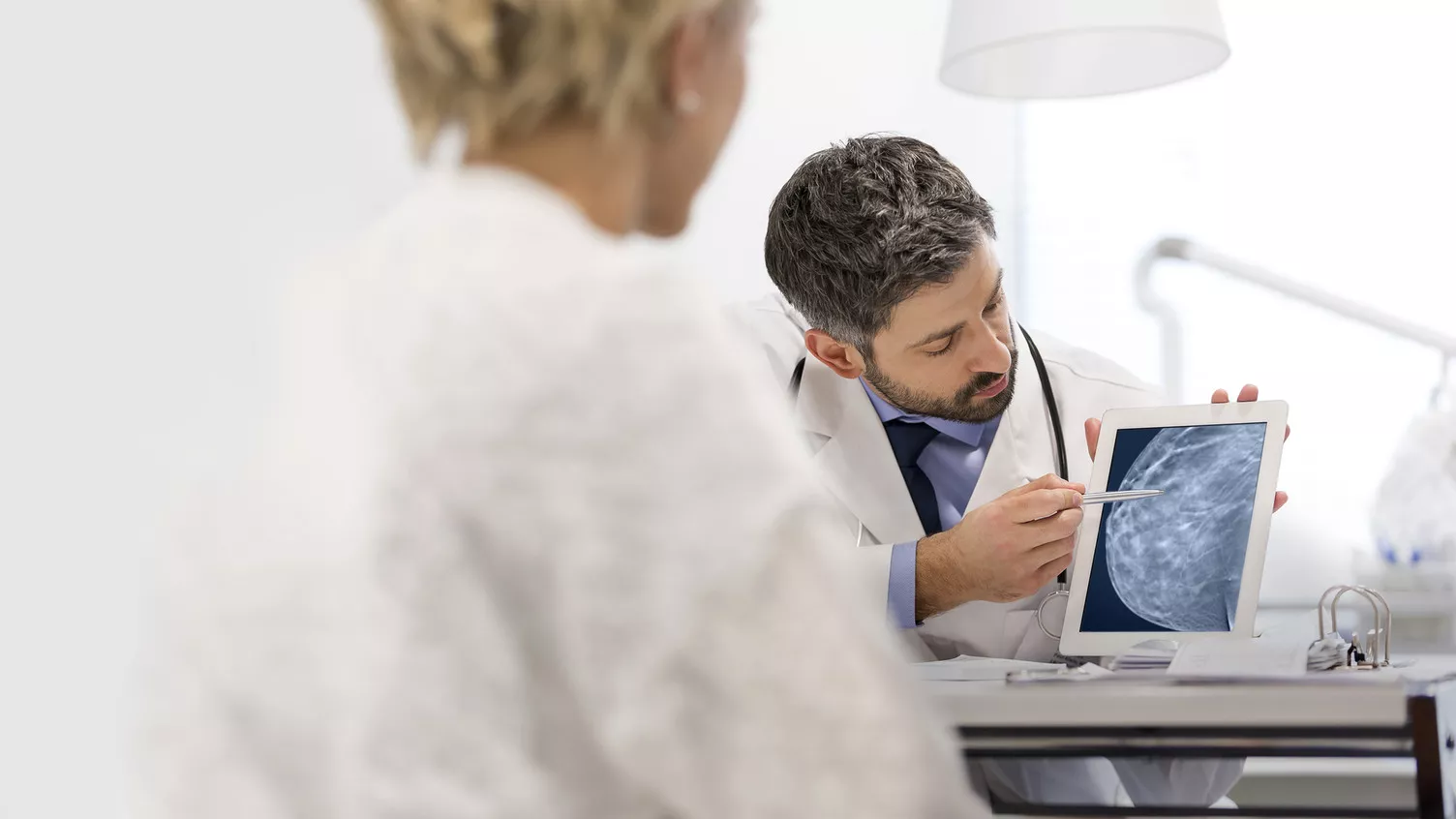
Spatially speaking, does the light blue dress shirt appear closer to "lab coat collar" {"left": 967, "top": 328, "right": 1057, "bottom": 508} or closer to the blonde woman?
"lab coat collar" {"left": 967, "top": 328, "right": 1057, "bottom": 508}

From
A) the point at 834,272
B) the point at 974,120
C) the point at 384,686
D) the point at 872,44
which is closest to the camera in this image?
the point at 384,686

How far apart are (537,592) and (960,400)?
110 cm

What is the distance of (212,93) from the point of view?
1.14m

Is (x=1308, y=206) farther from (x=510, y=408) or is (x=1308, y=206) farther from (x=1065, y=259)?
(x=510, y=408)

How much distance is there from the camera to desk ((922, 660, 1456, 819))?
86 centimetres

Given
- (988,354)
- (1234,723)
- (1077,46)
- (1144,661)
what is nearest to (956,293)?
(988,354)

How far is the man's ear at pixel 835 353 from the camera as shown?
5.49 ft

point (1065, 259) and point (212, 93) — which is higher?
point (212, 93)

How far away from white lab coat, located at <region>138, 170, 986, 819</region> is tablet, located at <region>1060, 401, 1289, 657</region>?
2.52 ft

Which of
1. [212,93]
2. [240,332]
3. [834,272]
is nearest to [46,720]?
[240,332]

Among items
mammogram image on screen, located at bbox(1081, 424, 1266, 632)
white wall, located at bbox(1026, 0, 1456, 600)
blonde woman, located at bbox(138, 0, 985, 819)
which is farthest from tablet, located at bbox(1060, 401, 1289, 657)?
white wall, located at bbox(1026, 0, 1456, 600)

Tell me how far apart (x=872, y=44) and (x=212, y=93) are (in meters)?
1.87

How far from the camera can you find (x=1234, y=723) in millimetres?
884

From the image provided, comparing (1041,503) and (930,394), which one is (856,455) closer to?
(930,394)
